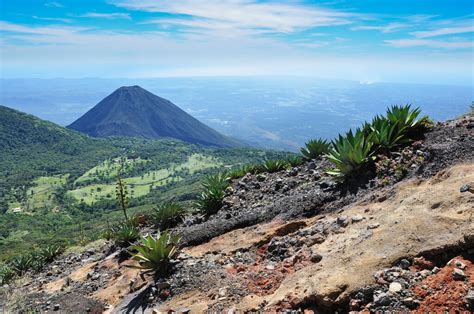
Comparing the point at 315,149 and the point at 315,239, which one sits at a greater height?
the point at 315,149

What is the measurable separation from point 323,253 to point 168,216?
6767 millimetres

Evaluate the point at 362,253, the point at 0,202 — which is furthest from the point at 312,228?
the point at 0,202

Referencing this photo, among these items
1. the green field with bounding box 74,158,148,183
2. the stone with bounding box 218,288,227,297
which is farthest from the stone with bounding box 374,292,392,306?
the green field with bounding box 74,158,148,183

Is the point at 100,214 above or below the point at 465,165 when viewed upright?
below

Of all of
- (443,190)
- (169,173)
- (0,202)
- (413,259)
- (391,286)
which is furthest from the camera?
(169,173)

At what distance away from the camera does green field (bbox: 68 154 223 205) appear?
138875mm

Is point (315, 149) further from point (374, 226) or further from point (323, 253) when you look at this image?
point (323, 253)

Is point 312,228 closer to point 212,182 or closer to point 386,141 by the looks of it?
point 386,141

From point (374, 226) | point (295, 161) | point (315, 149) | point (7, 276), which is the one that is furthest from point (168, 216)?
point (374, 226)

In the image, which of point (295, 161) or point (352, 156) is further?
point (295, 161)

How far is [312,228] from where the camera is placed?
6789 millimetres

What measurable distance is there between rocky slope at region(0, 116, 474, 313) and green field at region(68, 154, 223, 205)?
128 m

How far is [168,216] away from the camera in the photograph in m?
11.4

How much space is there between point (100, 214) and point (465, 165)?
11349 cm
